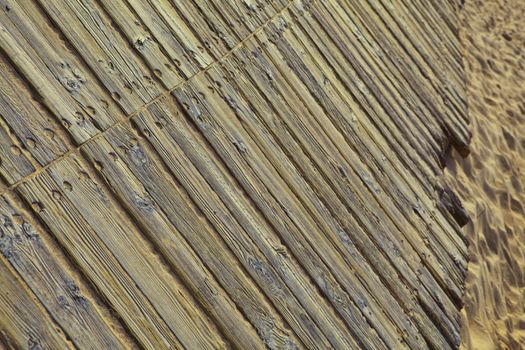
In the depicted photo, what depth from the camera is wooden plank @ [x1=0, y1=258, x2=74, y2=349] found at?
1832mm

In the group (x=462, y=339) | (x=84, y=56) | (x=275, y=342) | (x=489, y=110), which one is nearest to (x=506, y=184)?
(x=489, y=110)

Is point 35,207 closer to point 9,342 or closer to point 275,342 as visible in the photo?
point 9,342

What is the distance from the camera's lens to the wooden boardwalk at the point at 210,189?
79.4 inches

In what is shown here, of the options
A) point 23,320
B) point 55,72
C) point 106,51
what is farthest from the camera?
point 106,51

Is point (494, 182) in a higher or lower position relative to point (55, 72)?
lower

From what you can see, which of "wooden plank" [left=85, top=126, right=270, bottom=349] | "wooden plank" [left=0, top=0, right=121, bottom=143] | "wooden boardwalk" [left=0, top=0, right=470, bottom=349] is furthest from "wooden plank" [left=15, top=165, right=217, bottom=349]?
"wooden plank" [left=0, top=0, right=121, bottom=143]

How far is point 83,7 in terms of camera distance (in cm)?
243

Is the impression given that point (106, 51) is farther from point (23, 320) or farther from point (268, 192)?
point (23, 320)

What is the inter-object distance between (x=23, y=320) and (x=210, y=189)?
3.05ft

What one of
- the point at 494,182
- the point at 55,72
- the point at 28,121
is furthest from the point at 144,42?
the point at 494,182

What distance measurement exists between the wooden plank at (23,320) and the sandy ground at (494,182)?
8.41 feet

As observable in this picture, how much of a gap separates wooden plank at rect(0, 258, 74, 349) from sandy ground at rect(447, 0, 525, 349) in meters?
2.56

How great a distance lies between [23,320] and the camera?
1860mm

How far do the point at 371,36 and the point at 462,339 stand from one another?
2.12 meters
